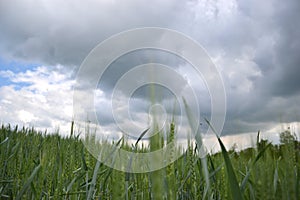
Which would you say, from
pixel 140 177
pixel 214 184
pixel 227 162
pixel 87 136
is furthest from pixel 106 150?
pixel 227 162

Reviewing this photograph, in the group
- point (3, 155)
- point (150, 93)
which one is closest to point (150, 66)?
point (150, 93)

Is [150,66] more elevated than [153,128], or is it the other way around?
[150,66]

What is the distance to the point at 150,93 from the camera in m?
0.62

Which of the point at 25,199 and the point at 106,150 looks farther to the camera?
the point at 106,150

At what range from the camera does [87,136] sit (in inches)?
77.0

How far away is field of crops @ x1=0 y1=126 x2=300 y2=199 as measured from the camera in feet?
2.62

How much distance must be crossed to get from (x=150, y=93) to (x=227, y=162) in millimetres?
437

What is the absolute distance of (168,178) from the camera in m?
0.81

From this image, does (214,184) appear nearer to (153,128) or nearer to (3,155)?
(153,128)

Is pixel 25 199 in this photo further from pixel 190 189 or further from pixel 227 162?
pixel 227 162

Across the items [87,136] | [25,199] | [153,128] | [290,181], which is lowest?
[25,199]

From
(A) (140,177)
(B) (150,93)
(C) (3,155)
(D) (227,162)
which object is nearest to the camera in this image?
(B) (150,93)

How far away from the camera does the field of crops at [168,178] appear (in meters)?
0.80

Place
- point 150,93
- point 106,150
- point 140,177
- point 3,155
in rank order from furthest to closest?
point 3,155 < point 140,177 < point 106,150 < point 150,93
